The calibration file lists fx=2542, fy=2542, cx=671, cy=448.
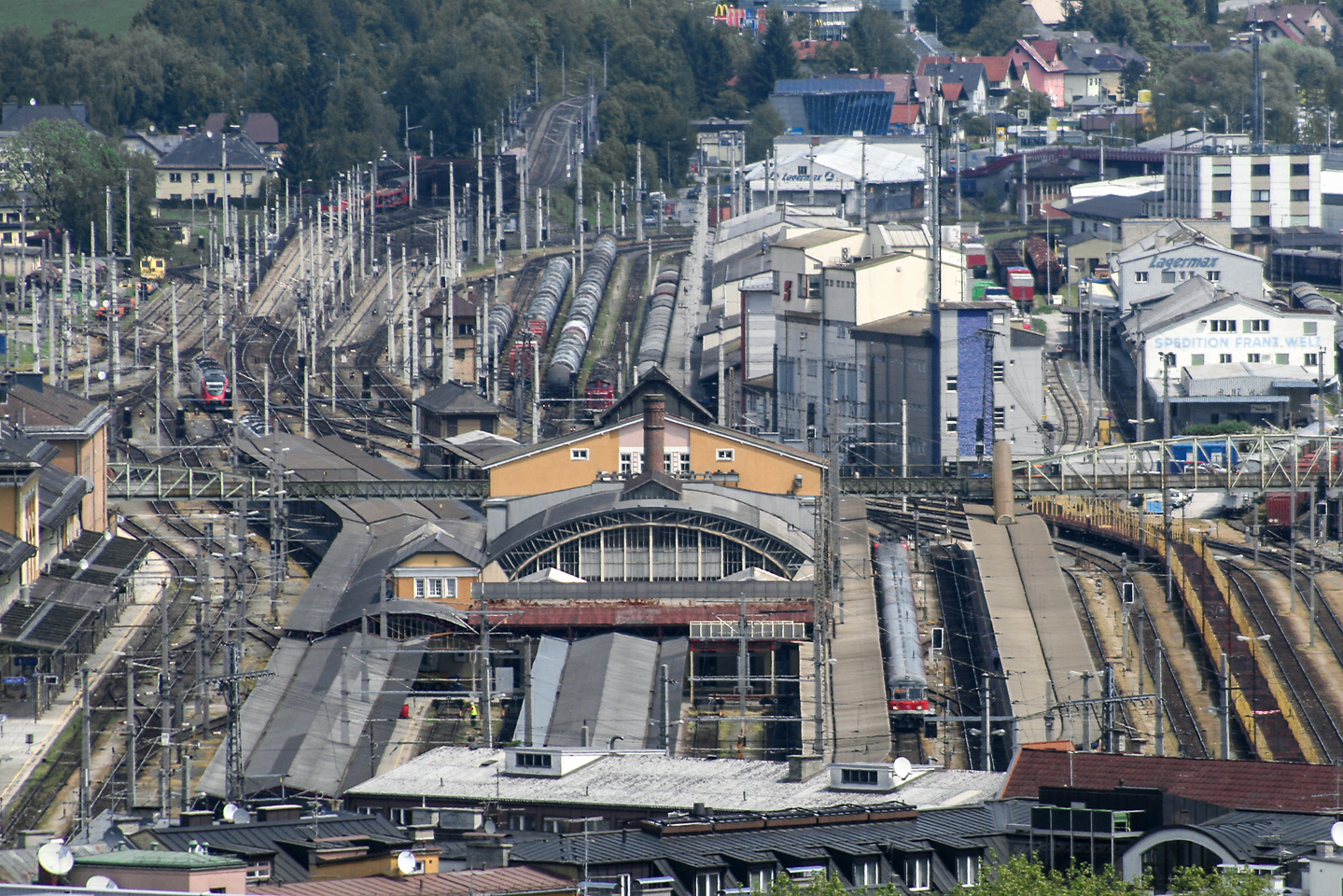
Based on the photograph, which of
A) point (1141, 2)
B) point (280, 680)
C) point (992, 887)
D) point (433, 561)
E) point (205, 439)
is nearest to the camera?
point (992, 887)

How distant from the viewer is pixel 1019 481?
7944cm

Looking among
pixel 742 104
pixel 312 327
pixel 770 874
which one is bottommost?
pixel 770 874

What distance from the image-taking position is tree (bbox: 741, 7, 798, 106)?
174 m

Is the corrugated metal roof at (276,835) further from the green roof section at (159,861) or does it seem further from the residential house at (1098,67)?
the residential house at (1098,67)

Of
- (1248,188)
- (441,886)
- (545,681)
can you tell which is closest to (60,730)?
(545,681)

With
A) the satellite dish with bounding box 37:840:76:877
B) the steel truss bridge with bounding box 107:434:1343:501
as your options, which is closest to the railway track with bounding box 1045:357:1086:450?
the steel truss bridge with bounding box 107:434:1343:501

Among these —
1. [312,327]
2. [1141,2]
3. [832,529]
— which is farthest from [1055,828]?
[1141,2]

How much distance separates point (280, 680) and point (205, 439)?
114 feet

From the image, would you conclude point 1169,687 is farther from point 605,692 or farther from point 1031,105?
point 1031,105

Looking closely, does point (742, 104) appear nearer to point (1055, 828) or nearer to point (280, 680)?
point (280, 680)

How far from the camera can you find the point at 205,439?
90375 mm

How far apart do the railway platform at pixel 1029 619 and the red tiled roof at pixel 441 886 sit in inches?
789

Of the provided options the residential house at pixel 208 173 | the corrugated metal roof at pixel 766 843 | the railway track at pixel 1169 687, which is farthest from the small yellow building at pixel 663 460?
the residential house at pixel 208 173

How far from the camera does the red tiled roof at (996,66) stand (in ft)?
591
